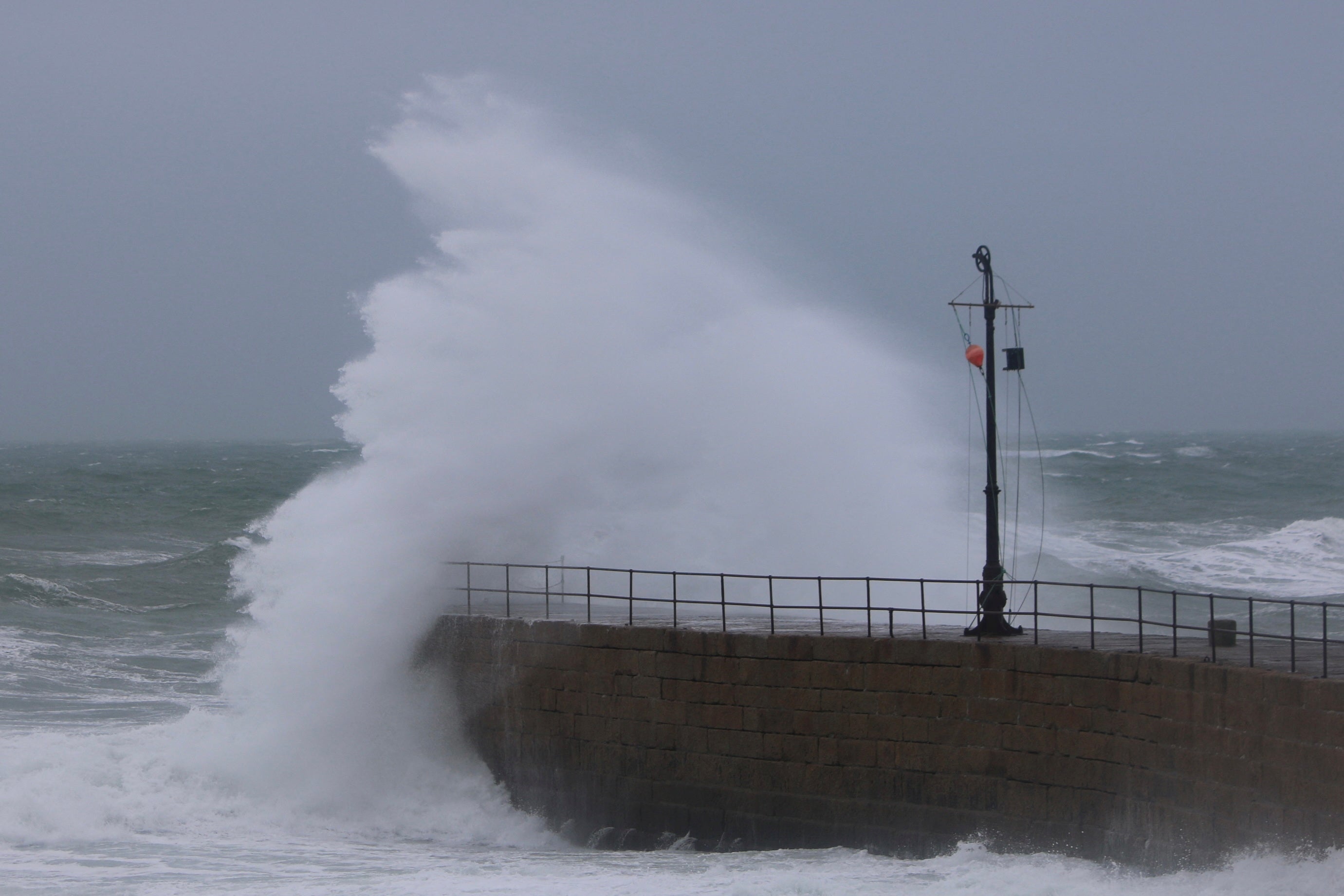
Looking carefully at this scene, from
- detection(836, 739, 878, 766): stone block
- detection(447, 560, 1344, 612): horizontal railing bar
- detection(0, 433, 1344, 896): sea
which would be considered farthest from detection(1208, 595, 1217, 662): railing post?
detection(836, 739, 878, 766): stone block

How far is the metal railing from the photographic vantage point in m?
11.7

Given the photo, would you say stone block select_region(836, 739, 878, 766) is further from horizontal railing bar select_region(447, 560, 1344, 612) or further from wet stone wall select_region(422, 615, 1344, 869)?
horizontal railing bar select_region(447, 560, 1344, 612)

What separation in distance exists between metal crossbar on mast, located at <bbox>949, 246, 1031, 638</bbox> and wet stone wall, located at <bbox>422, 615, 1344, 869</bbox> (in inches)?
23.4

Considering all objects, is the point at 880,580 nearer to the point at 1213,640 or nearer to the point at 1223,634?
the point at 1213,640

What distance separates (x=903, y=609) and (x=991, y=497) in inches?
68.8

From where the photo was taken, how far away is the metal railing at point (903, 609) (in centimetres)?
1166

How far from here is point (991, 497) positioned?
12.4 meters

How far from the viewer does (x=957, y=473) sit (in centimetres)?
3192

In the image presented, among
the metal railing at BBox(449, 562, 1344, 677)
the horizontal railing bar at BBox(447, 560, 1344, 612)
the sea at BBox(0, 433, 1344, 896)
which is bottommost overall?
the sea at BBox(0, 433, 1344, 896)

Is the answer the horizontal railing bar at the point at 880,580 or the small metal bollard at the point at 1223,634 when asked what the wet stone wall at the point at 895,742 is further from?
the small metal bollard at the point at 1223,634

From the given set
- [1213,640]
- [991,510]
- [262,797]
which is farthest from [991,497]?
[262,797]

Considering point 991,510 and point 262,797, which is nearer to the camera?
point 991,510

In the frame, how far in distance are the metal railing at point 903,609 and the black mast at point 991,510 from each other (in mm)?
166

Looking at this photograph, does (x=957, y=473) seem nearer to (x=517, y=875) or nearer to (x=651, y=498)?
(x=651, y=498)
